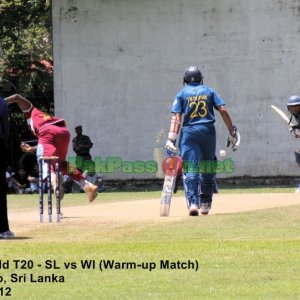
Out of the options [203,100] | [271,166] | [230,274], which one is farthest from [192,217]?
[271,166]

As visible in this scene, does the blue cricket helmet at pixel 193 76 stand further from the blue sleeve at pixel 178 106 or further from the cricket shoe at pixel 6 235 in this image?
the cricket shoe at pixel 6 235

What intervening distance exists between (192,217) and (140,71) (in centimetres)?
1556

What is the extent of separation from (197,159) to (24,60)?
702 inches

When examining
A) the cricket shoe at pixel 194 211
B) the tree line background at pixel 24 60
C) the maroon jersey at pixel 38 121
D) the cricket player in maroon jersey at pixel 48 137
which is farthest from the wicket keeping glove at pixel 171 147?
the tree line background at pixel 24 60

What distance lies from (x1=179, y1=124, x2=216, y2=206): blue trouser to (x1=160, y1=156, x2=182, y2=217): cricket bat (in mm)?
145

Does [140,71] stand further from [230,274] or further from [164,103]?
[230,274]

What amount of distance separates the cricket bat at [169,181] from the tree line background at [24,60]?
16.7m

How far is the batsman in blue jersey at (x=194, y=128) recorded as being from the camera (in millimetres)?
15453

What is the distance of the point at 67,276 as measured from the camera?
33.4 feet

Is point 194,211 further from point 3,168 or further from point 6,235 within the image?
point 3,168

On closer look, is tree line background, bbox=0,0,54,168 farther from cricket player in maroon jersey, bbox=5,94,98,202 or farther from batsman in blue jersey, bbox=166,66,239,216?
batsman in blue jersey, bbox=166,66,239,216

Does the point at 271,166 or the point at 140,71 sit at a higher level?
the point at 140,71

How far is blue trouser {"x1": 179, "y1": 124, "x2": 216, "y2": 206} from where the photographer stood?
15.5 meters

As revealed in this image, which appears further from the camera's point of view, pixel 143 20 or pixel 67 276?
pixel 143 20
